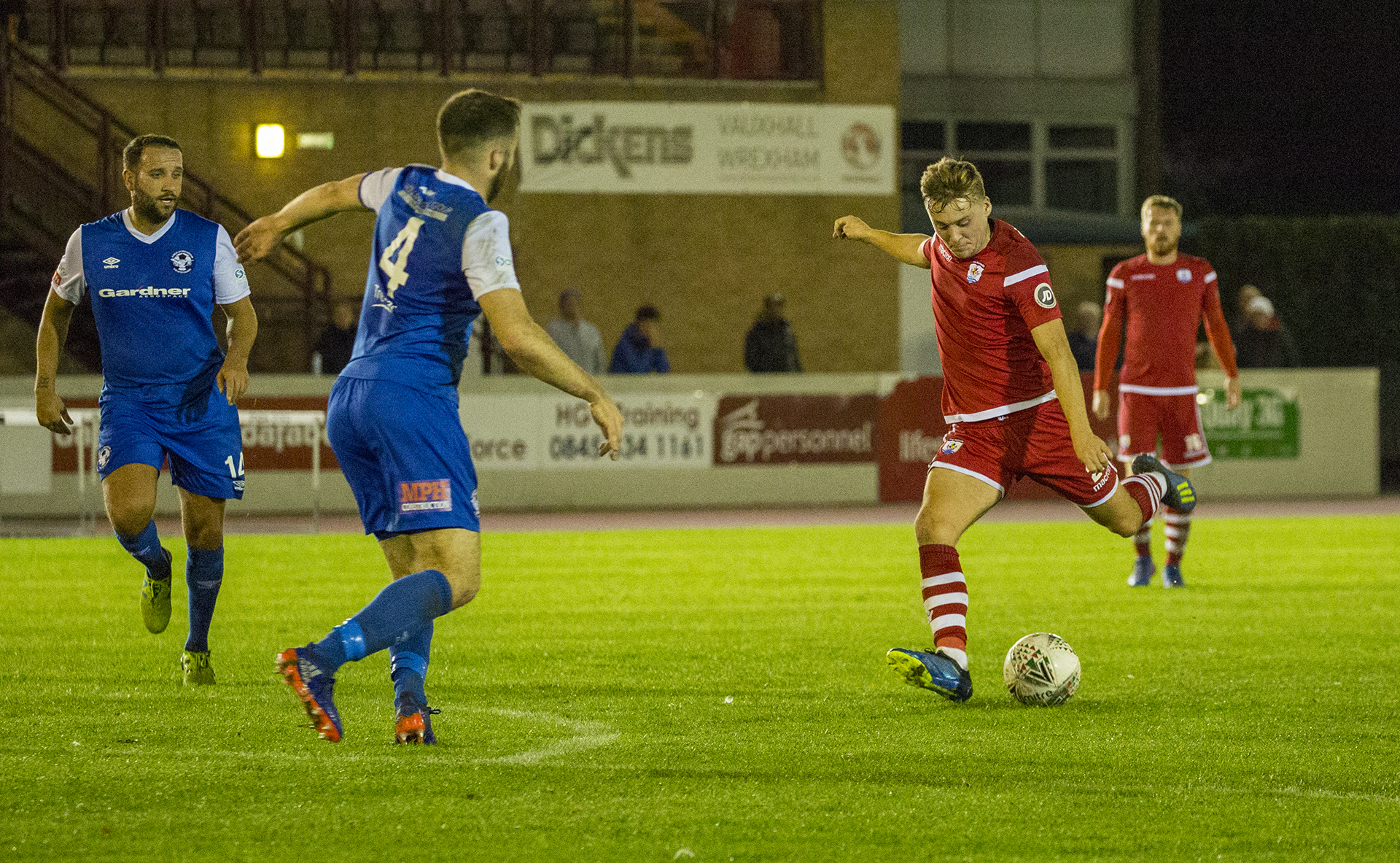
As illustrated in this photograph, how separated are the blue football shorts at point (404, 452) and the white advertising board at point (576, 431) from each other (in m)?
13.3

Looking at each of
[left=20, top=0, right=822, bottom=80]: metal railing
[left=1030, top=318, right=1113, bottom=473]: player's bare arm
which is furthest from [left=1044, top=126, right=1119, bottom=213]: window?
[left=1030, top=318, right=1113, bottom=473]: player's bare arm

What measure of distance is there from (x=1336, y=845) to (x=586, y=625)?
18.6ft

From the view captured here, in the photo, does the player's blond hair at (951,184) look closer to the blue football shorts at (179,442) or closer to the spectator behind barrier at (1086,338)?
the blue football shorts at (179,442)

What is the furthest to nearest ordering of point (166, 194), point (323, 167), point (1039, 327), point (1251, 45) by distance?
point (1251, 45) → point (323, 167) → point (166, 194) → point (1039, 327)

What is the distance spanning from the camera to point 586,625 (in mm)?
9859

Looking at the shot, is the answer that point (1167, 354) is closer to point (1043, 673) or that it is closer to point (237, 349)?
point (1043, 673)

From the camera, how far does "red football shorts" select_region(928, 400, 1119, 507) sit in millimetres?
7371

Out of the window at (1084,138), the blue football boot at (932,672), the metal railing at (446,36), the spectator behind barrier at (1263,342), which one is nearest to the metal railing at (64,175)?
the metal railing at (446,36)

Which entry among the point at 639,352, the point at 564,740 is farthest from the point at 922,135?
the point at 564,740

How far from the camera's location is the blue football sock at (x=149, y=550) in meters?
7.63

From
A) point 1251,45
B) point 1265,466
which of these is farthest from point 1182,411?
point 1251,45

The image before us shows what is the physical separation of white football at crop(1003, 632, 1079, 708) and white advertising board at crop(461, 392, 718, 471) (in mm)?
→ 12037

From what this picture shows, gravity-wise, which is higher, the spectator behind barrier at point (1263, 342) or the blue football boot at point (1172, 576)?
the spectator behind barrier at point (1263, 342)

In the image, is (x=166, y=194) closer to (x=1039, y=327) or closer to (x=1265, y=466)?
(x=1039, y=327)
